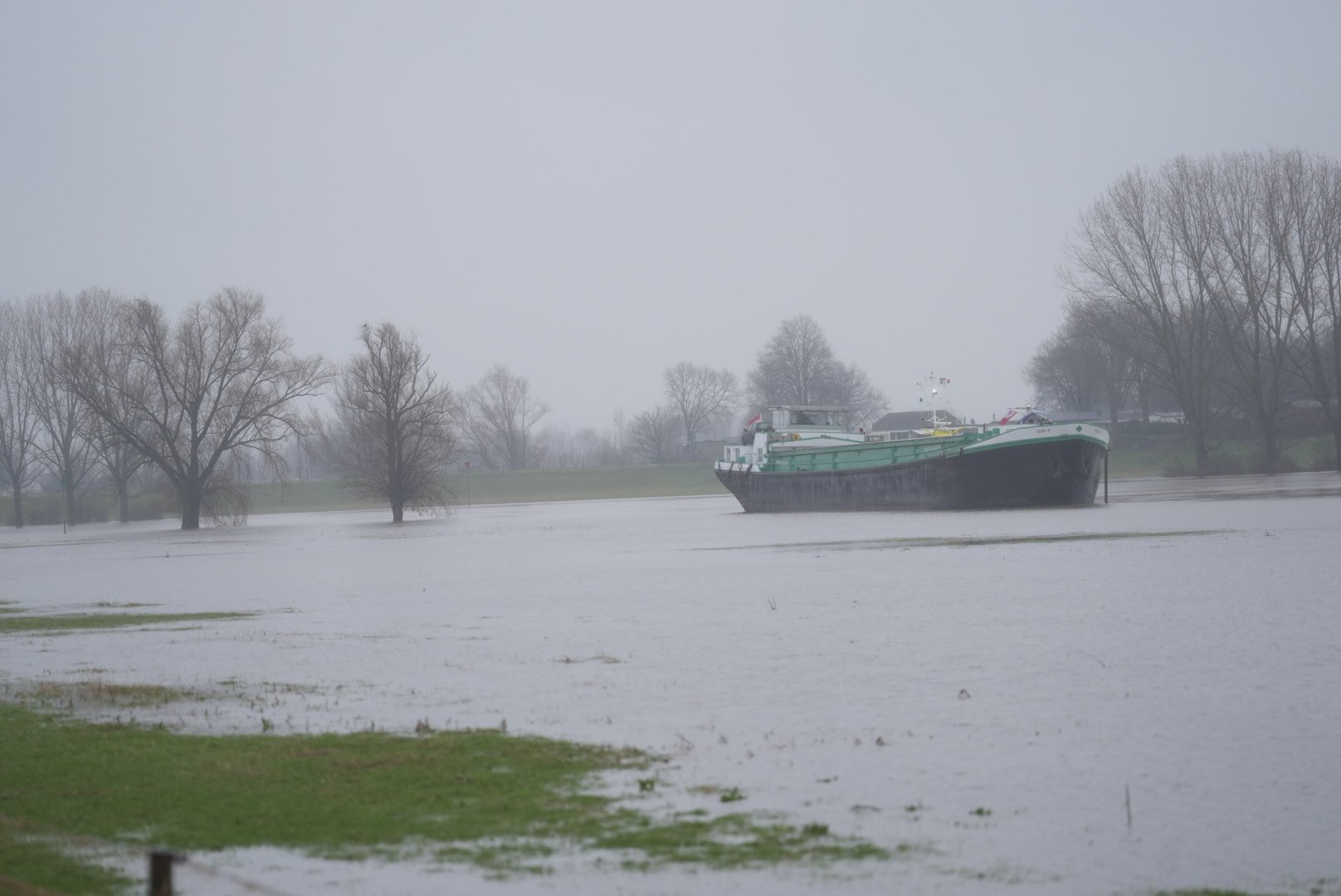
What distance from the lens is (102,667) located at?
16.5 meters

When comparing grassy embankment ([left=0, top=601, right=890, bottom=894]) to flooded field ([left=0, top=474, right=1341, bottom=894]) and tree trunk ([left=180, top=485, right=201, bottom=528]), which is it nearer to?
flooded field ([left=0, top=474, right=1341, bottom=894])

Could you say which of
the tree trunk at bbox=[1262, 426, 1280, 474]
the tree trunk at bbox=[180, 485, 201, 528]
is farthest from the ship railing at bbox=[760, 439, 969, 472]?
the tree trunk at bbox=[180, 485, 201, 528]

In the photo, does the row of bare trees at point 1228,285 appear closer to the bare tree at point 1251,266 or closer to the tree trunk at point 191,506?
the bare tree at point 1251,266

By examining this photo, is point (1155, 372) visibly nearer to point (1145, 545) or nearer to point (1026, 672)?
point (1145, 545)

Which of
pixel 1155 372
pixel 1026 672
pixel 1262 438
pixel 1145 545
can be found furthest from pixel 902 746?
pixel 1262 438

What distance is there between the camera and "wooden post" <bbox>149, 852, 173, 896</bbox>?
3873mm

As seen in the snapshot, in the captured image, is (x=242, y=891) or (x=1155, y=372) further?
(x=1155, y=372)

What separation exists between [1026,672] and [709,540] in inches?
1161

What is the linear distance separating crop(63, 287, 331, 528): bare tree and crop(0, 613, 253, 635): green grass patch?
52.1 meters

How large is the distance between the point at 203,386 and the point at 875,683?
69689mm

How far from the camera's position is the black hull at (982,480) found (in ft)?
175

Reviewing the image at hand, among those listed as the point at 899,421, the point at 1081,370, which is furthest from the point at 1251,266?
the point at 899,421

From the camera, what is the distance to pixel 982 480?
5522cm

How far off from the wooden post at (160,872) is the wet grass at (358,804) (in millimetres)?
3236
